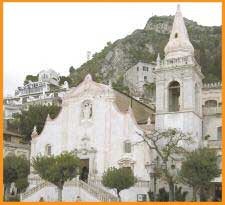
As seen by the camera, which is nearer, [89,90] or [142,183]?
[142,183]

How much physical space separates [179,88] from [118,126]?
775 centimetres

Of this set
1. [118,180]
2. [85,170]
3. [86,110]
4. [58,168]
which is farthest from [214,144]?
[58,168]

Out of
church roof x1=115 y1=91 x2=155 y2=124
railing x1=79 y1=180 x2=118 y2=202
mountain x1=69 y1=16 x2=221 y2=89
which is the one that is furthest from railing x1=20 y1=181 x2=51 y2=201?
mountain x1=69 y1=16 x2=221 y2=89

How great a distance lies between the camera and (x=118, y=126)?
48969 mm

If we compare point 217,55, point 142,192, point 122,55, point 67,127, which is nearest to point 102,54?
point 122,55

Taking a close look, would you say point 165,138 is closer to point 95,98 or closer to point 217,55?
point 95,98

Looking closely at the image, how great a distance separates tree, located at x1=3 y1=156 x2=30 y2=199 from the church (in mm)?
1354

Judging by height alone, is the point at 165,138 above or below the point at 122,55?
below

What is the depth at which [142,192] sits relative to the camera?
45.5 metres

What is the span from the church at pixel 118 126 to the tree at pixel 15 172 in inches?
53.3

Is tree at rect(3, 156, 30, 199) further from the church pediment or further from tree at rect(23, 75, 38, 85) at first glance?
tree at rect(23, 75, 38, 85)

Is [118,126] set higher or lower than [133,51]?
lower

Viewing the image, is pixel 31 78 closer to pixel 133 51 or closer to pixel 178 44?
pixel 133 51

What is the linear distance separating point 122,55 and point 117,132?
89.7m
